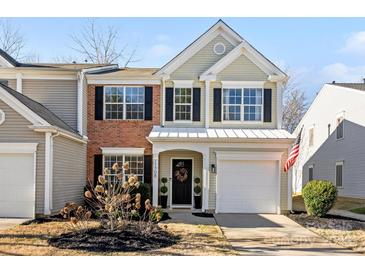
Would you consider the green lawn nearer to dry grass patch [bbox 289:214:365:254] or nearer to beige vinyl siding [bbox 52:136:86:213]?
dry grass patch [bbox 289:214:365:254]

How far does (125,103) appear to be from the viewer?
64.7 feet

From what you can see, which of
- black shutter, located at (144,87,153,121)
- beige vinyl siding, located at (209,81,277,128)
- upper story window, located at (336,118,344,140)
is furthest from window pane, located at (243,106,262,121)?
upper story window, located at (336,118,344,140)

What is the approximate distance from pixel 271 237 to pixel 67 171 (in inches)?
335

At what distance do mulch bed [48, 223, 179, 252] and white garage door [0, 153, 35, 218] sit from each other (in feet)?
14.6

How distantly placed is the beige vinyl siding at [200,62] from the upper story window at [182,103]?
0.62 meters

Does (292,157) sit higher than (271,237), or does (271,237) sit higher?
(292,157)

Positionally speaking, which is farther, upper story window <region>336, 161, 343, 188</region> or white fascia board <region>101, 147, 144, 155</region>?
upper story window <region>336, 161, 343, 188</region>

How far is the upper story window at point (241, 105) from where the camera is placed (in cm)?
1941

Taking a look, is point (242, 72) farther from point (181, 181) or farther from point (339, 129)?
point (339, 129)

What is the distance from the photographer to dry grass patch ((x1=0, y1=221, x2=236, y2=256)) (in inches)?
387

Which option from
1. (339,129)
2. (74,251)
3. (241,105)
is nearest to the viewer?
(74,251)

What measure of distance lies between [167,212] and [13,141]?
6.43 metres

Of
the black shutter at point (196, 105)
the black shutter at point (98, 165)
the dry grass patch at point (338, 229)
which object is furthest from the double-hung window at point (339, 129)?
the black shutter at point (98, 165)

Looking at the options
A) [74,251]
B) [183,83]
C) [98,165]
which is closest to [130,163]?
[98,165]
